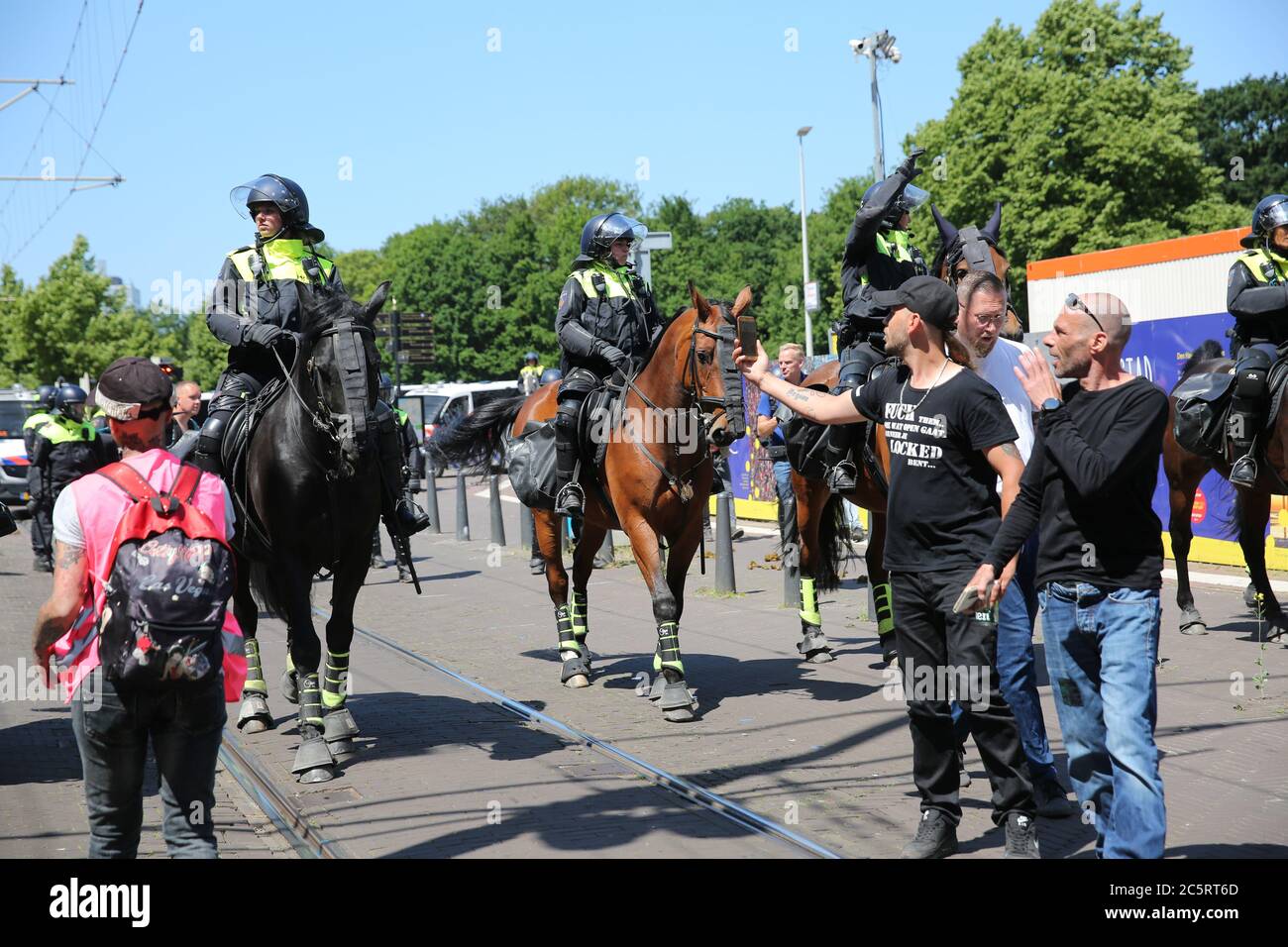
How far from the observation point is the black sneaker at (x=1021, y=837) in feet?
17.3

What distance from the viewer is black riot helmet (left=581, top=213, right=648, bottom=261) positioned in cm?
980

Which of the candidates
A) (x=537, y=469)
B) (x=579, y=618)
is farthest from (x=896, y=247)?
A: (x=579, y=618)

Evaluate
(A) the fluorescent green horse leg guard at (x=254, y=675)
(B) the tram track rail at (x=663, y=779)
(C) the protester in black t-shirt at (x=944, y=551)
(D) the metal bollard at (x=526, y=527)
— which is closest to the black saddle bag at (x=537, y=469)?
(B) the tram track rail at (x=663, y=779)

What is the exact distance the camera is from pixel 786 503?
13445 millimetres

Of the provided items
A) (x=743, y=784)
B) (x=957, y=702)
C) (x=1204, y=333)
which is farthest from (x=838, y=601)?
(x=957, y=702)

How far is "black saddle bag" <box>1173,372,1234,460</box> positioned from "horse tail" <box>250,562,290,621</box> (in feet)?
22.7

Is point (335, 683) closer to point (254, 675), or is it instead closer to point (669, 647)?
point (254, 675)

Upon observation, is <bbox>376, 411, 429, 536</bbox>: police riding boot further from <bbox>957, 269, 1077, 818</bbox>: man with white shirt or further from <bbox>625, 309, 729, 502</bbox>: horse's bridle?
<bbox>957, 269, 1077, 818</bbox>: man with white shirt

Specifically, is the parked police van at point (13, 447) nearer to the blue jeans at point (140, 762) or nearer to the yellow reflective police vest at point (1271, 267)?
the yellow reflective police vest at point (1271, 267)

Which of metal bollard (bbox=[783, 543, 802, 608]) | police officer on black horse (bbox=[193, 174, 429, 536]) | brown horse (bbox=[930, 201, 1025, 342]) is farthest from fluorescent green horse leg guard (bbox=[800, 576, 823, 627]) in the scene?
police officer on black horse (bbox=[193, 174, 429, 536])

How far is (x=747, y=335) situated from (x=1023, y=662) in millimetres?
2964

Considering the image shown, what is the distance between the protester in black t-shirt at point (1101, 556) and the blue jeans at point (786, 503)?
6525 mm
